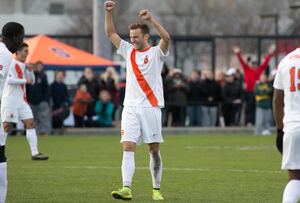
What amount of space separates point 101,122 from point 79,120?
72 cm

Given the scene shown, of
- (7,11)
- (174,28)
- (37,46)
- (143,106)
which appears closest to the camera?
(143,106)

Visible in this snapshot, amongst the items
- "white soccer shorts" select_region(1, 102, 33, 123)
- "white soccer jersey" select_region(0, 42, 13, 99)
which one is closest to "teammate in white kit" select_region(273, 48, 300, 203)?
"white soccer jersey" select_region(0, 42, 13, 99)

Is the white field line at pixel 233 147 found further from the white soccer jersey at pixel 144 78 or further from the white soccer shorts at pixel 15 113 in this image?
the white soccer jersey at pixel 144 78

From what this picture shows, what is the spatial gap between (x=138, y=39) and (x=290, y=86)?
3.92 meters

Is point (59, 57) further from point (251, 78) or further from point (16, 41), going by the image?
point (16, 41)

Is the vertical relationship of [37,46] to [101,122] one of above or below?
above

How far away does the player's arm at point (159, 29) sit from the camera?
43.5 feet

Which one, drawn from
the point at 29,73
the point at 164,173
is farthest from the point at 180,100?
the point at 164,173

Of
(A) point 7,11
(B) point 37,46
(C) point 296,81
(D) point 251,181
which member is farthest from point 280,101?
(A) point 7,11

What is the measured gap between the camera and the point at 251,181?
1600 centimetres

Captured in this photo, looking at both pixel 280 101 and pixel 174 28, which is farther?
pixel 174 28

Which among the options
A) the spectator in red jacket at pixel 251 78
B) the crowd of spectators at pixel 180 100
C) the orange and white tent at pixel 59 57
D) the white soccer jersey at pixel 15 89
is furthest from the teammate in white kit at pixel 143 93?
the orange and white tent at pixel 59 57

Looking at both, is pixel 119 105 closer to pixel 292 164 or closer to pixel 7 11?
pixel 292 164

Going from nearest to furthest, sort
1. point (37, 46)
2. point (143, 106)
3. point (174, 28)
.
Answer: point (143, 106)
point (37, 46)
point (174, 28)
